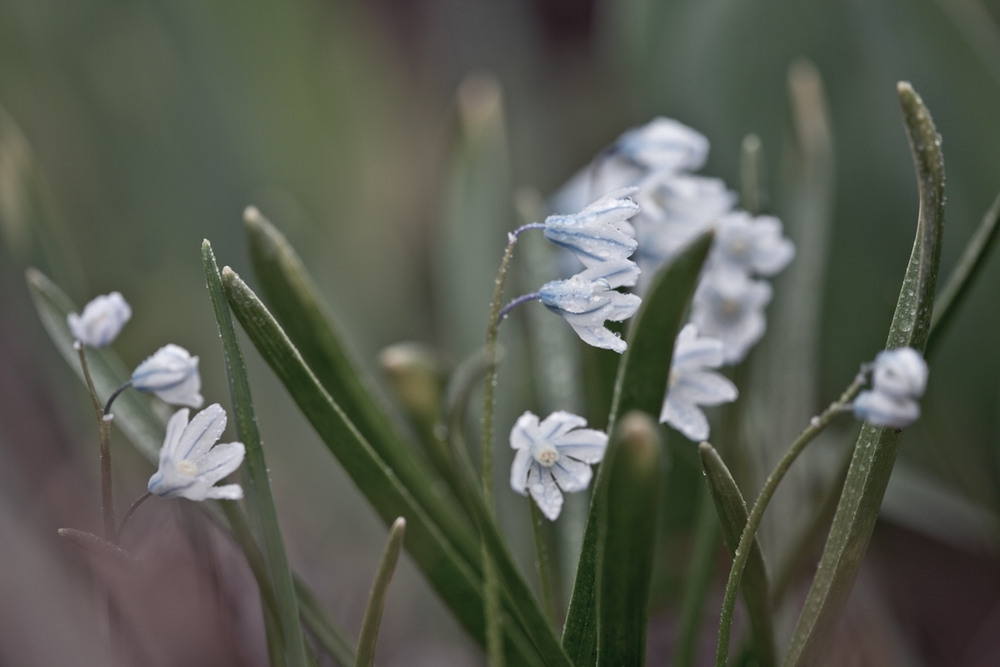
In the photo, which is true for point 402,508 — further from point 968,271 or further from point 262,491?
point 968,271

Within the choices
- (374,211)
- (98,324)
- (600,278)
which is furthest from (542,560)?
(374,211)

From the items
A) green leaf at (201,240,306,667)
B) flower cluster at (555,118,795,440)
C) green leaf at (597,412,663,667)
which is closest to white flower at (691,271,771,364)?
flower cluster at (555,118,795,440)

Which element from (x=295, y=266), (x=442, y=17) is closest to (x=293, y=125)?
(x=442, y=17)

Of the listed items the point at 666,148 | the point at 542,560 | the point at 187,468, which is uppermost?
the point at 666,148

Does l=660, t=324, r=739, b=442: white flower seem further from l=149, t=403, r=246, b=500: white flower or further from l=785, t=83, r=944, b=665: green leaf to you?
l=149, t=403, r=246, b=500: white flower

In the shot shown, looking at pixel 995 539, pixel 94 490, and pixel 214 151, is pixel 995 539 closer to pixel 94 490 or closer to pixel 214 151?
pixel 94 490

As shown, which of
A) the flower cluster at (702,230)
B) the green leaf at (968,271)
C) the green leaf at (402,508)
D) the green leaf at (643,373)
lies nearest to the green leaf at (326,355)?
the green leaf at (402,508)
